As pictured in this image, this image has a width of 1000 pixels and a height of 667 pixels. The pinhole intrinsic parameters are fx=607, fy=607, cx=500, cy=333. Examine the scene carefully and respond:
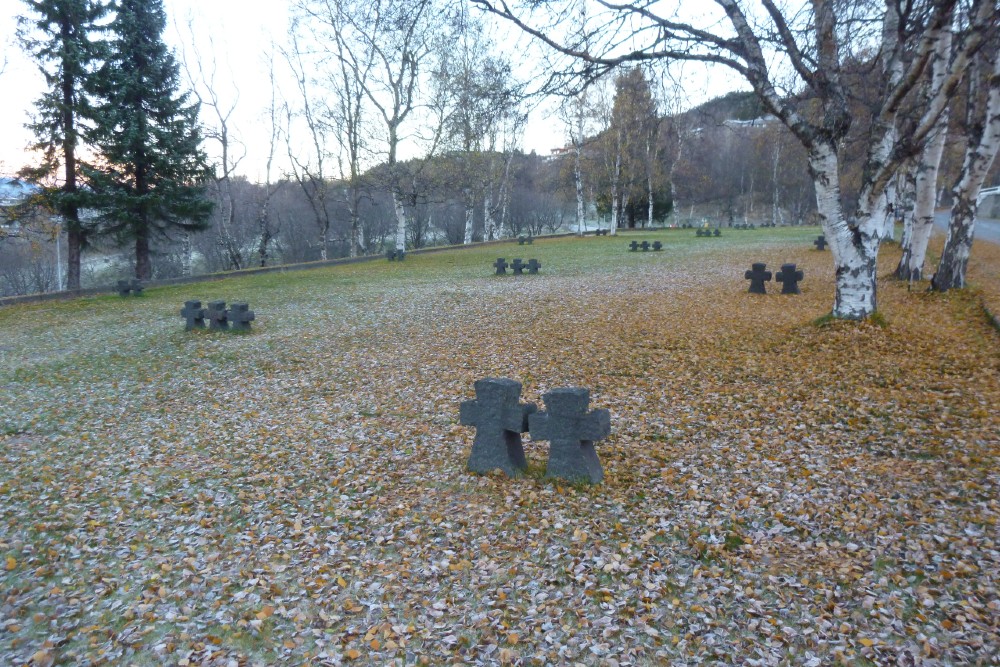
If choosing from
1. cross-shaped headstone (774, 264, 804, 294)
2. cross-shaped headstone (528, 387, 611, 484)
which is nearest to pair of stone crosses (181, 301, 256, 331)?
cross-shaped headstone (528, 387, 611, 484)

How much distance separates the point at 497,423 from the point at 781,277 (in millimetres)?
11133

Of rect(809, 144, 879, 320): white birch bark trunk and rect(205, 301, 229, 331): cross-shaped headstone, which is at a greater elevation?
rect(809, 144, 879, 320): white birch bark trunk

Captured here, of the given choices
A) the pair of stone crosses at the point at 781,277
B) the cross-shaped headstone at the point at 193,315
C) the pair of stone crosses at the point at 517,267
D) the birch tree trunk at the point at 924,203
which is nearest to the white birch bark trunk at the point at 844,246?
the pair of stone crosses at the point at 781,277

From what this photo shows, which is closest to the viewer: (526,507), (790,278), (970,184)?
(526,507)

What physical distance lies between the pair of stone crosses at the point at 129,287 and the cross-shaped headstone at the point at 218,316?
970 cm

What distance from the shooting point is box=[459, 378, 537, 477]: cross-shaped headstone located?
555 centimetres

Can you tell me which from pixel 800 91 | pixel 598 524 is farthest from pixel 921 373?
pixel 800 91

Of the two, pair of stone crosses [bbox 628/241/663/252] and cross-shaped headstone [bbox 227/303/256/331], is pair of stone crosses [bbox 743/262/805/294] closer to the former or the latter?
cross-shaped headstone [bbox 227/303/256/331]

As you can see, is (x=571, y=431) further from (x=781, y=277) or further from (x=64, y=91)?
(x=64, y=91)

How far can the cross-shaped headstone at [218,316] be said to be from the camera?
13.4m

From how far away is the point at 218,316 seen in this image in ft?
44.1

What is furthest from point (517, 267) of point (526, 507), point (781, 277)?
point (526, 507)

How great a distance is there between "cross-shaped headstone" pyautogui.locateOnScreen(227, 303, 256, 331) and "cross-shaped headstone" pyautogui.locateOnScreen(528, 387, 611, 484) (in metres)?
9.71

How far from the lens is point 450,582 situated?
13.8ft
